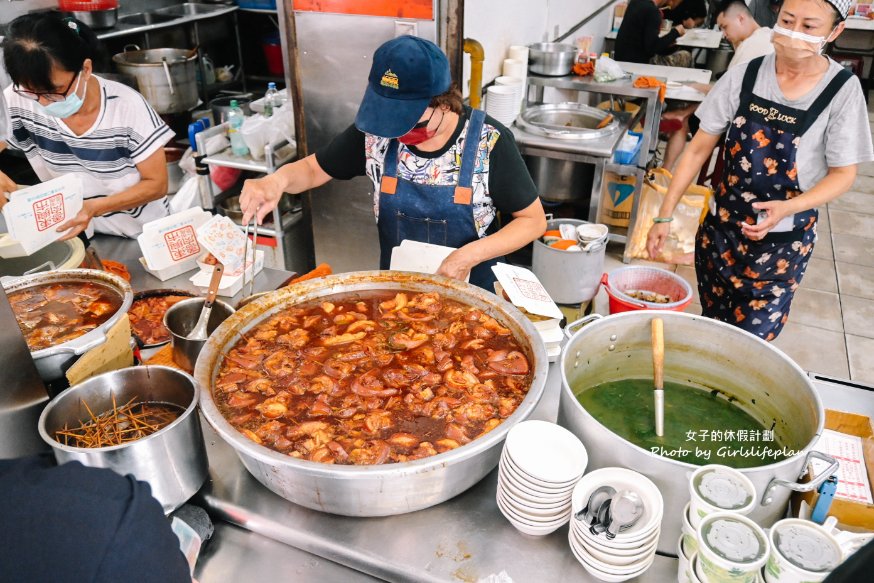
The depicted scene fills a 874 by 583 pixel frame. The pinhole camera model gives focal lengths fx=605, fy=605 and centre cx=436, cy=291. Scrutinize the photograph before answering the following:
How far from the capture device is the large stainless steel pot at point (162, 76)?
6.26 meters

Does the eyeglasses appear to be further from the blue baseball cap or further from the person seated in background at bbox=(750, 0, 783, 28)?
the person seated in background at bbox=(750, 0, 783, 28)

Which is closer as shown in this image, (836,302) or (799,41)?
(799,41)

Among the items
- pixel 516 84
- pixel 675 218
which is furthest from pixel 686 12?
pixel 516 84

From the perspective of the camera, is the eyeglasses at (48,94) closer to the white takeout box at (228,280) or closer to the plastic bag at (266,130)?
the white takeout box at (228,280)

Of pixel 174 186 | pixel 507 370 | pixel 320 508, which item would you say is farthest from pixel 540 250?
pixel 174 186

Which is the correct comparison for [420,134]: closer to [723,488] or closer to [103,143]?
[723,488]

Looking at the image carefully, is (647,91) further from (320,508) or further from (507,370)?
(320,508)

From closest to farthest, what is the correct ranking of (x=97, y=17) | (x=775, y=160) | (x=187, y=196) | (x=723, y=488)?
(x=723, y=488)
(x=775, y=160)
(x=187, y=196)
(x=97, y=17)

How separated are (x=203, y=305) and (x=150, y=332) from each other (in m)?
0.33

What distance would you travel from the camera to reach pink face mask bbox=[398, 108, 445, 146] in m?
2.38

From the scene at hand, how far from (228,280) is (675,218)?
13.0 feet

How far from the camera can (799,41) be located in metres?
2.59

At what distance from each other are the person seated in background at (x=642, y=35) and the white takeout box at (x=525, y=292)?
5.86m

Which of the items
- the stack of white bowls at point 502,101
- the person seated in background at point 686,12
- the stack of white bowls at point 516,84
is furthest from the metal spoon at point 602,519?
the person seated in background at point 686,12
